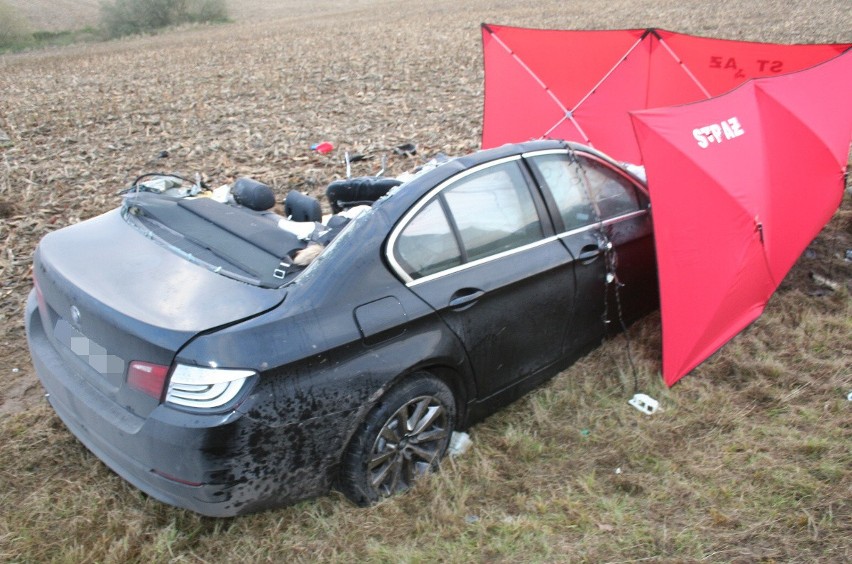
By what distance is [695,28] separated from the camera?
20.5m

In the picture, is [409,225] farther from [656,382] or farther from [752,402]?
[752,402]

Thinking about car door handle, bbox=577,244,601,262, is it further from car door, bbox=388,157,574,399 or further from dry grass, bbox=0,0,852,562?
dry grass, bbox=0,0,852,562

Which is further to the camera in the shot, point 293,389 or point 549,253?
point 549,253

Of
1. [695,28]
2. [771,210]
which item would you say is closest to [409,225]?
[771,210]

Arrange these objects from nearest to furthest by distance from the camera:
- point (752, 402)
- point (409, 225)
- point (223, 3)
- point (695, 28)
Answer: point (409, 225) < point (752, 402) < point (695, 28) < point (223, 3)

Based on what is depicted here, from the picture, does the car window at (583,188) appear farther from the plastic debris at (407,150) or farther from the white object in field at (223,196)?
the plastic debris at (407,150)

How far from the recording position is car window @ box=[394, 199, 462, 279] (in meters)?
3.41

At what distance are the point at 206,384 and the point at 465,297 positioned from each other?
4.26 feet

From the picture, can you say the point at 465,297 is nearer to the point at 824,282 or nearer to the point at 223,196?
the point at 223,196

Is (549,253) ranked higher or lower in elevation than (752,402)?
higher

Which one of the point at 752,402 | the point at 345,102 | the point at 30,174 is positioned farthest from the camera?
the point at 345,102

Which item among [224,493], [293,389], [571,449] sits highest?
[293,389]

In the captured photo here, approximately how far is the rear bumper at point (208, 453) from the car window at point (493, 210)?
4.02 ft

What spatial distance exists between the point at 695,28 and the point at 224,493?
21.0m
